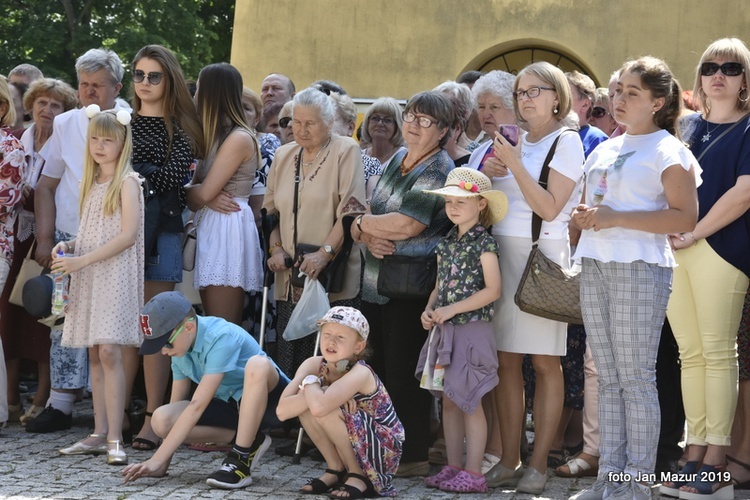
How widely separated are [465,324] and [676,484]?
1269 mm

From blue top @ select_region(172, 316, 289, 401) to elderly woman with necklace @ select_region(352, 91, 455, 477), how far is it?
2.09 feet

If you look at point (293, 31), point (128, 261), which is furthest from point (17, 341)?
point (293, 31)

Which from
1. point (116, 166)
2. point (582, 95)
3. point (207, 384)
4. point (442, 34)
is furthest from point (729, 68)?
point (442, 34)

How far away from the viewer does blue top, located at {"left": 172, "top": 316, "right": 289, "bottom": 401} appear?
5.71 meters

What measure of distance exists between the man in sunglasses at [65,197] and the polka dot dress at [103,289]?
0.60 metres

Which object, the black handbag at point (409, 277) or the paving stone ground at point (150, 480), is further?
the black handbag at point (409, 277)

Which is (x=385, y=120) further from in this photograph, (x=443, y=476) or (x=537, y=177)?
(x=443, y=476)

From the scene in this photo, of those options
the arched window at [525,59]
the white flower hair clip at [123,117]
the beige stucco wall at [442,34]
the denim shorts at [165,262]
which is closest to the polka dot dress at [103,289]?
the denim shorts at [165,262]

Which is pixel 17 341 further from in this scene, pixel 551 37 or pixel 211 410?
pixel 551 37

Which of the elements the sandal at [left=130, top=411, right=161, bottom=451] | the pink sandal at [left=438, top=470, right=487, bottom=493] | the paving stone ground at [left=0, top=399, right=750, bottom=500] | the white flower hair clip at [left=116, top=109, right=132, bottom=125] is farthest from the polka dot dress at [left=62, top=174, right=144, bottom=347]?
the pink sandal at [left=438, top=470, right=487, bottom=493]

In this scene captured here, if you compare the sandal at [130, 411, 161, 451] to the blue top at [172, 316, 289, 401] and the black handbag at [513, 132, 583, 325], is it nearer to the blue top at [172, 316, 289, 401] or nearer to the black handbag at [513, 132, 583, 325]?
the blue top at [172, 316, 289, 401]

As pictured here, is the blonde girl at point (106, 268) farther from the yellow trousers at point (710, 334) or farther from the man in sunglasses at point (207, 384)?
the yellow trousers at point (710, 334)

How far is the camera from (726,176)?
559cm

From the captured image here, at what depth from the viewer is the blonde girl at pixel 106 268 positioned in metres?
6.30
